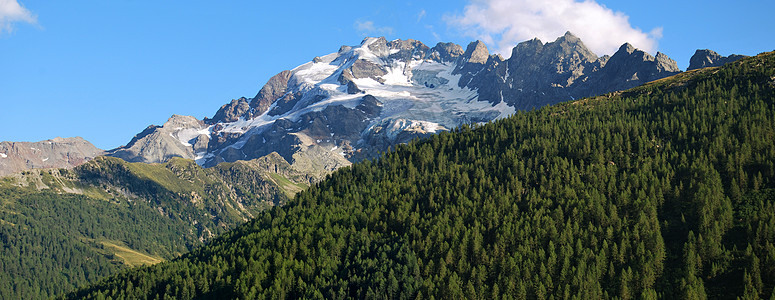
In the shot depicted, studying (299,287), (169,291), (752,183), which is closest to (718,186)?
(752,183)

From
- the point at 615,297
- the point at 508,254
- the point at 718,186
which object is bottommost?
the point at 615,297

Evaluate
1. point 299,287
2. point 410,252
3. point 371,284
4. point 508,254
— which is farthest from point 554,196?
point 299,287

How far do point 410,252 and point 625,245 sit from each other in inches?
2205

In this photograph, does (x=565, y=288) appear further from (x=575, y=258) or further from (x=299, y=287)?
(x=299, y=287)

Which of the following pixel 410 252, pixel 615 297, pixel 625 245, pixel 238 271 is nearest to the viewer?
pixel 615 297

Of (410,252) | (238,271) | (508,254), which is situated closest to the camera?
(508,254)

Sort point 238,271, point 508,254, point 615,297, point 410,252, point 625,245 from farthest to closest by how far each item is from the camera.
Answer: point 238,271 → point 410,252 → point 508,254 → point 625,245 → point 615,297

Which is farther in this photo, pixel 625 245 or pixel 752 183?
pixel 752 183

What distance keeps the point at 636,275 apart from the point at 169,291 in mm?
131987

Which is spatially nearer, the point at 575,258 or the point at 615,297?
the point at 615,297

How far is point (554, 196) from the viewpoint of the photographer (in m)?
190

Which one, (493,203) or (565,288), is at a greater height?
(493,203)

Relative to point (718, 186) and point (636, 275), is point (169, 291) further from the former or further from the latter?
point (718, 186)

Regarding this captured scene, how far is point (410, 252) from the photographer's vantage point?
174 meters
